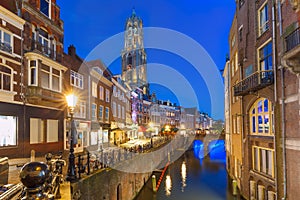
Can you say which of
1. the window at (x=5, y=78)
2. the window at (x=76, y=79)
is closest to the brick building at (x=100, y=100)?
the window at (x=76, y=79)

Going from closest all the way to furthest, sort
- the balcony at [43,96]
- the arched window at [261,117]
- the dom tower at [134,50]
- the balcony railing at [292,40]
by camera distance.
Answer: the balcony railing at [292,40] < the arched window at [261,117] < the balcony at [43,96] < the dom tower at [134,50]

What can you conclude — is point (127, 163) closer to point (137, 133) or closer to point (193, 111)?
point (137, 133)

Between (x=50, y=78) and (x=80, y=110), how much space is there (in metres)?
6.86

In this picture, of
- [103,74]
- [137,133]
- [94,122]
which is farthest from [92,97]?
[137,133]

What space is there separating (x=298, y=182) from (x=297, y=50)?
602cm

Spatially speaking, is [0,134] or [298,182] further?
[0,134]

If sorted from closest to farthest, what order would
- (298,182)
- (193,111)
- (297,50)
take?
(297,50), (298,182), (193,111)

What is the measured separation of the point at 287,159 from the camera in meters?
11.0

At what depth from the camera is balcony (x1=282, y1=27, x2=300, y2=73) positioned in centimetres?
879

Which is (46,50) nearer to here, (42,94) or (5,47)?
(42,94)

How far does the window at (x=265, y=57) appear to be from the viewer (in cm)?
1320

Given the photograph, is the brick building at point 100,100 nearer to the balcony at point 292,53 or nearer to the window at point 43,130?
the window at point 43,130

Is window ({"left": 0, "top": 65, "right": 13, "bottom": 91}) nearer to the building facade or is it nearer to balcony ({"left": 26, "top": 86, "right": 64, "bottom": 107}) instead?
balcony ({"left": 26, "top": 86, "right": 64, "bottom": 107})

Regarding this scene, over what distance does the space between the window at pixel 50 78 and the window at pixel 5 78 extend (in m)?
2.79
